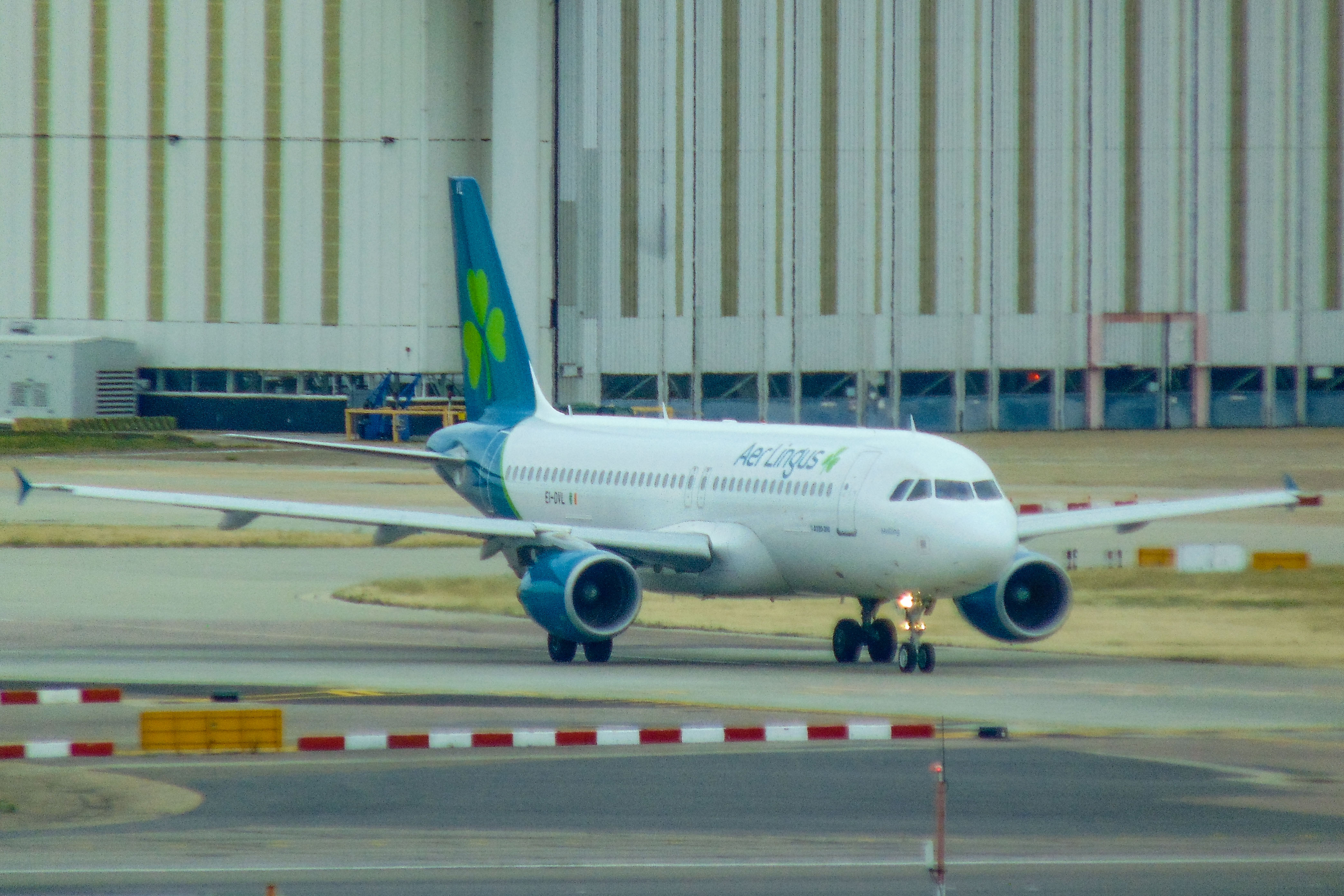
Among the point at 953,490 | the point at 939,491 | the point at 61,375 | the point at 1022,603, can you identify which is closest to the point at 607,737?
the point at 939,491

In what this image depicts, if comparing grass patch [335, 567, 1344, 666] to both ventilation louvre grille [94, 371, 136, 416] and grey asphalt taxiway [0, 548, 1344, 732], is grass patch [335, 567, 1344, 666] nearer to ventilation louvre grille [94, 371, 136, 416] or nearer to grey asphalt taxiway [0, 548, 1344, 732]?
grey asphalt taxiway [0, 548, 1344, 732]

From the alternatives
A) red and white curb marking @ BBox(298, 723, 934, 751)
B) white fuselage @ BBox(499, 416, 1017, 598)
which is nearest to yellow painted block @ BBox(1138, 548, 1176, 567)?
white fuselage @ BBox(499, 416, 1017, 598)

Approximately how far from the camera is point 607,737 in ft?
67.0

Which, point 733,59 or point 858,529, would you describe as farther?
point 733,59

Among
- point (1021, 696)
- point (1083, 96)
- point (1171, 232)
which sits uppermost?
point (1083, 96)

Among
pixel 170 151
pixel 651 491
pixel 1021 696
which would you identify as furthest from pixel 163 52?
pixel 1021 696

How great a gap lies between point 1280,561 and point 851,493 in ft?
42.9

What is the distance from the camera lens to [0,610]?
3506 centimetres

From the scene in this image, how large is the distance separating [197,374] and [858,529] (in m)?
67.0

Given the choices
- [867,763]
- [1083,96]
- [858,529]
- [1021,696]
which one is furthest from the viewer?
[1083,96]

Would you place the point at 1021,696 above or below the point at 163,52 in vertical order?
below

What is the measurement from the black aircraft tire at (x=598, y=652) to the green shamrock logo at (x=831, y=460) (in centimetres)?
403

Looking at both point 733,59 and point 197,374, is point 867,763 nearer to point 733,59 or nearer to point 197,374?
point 733,59

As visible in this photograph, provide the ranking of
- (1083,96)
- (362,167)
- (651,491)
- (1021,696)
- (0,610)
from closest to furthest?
(1021,696) < (651,491) < (0,610) < (1083,96) < (362,167)
